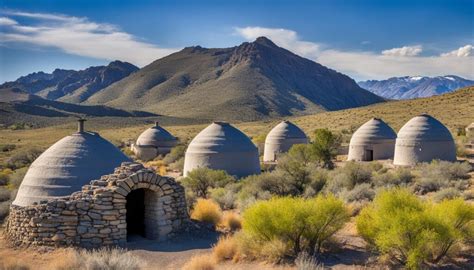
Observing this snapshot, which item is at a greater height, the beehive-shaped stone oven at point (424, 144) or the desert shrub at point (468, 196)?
the beehive-shaped stone oven at point (424, 144)

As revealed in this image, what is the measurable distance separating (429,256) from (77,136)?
10.0 meters

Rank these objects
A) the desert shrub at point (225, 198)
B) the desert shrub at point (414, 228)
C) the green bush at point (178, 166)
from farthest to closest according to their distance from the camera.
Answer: the green bush at point (178, 166), the desert shrub at point (225, 198), the desert shrub at point (414, 228)

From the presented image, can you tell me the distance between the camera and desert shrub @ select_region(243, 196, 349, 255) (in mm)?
11297

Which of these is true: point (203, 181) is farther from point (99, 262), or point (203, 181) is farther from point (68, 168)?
point (99, 262)

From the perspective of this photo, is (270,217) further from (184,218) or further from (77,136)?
(77,136)

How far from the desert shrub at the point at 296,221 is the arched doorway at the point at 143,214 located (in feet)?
10.0

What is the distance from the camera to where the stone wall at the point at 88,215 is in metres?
12.5

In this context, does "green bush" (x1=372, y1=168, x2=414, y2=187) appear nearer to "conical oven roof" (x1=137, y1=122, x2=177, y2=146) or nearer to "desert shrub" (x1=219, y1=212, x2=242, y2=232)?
"desert shrub" (x1=219, y1=212, x2=242, y2=232)

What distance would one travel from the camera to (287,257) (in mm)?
11352

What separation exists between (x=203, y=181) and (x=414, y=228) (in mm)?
12562

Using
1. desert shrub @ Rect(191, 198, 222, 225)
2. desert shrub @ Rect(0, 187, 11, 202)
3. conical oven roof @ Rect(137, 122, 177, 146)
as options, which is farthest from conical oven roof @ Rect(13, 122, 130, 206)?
conical oven roof @ Rect(137, 122, 177, 146)

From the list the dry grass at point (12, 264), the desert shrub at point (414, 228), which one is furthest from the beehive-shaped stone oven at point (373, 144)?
the dry grass at point (12, 264)

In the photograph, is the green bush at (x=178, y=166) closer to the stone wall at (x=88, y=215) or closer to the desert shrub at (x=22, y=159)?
the desert shrub at (x=22, y=159)

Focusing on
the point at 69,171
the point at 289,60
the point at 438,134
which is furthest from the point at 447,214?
the point at 289,60
